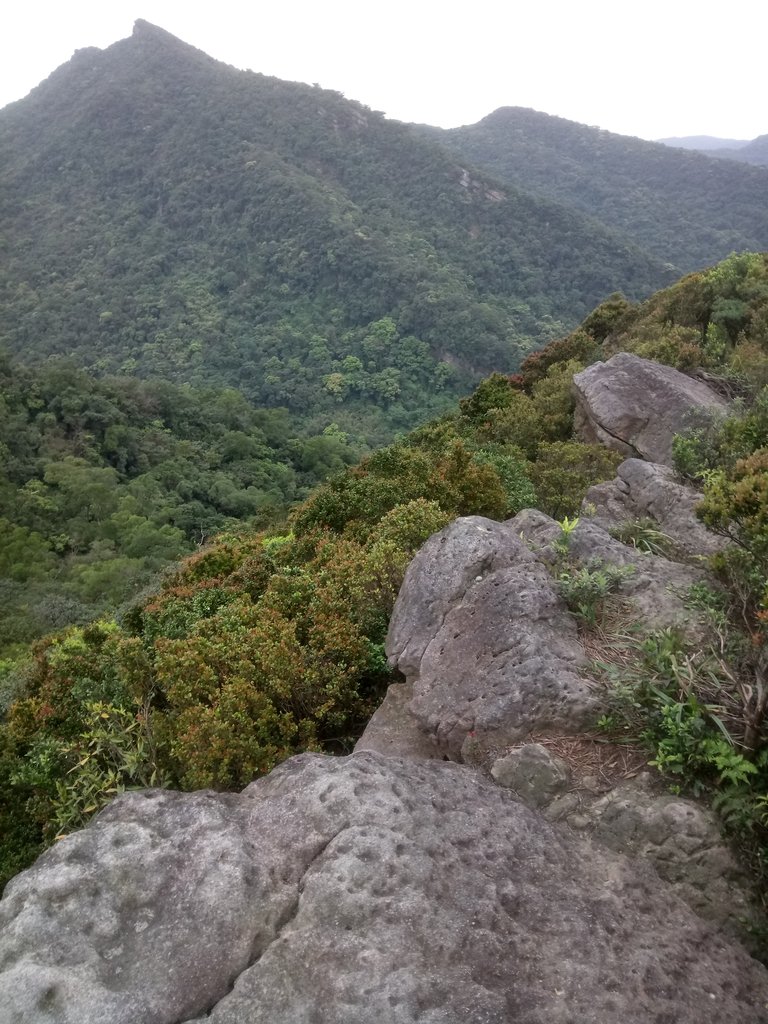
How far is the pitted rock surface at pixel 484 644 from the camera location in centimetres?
405

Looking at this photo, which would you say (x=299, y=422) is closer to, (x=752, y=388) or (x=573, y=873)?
(x=752, y=388)

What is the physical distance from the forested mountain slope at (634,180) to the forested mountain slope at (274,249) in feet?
80.3

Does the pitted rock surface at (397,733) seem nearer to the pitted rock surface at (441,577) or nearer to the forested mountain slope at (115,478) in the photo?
the pitted rock surface at (441,577)

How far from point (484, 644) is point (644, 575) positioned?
1387 mm

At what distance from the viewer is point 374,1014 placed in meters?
2.41

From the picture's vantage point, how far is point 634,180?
138m

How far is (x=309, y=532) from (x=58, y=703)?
4.02m

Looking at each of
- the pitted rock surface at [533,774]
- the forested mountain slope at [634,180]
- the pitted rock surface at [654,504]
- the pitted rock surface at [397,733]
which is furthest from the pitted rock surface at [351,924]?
the forested mountain slope at [634,180]

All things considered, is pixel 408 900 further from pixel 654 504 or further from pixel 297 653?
pixel 654 504

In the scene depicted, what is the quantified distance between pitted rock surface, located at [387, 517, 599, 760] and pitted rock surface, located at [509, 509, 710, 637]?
40 centimetres

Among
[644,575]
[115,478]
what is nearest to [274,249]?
[115,478]

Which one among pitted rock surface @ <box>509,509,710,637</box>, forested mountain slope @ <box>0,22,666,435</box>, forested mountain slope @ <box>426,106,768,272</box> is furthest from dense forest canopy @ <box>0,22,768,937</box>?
forested mountain slope @ <box>426,106,768,272</box>

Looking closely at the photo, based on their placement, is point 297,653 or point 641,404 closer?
point 297,653

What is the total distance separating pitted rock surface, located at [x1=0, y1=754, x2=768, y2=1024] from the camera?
8.27 feet
